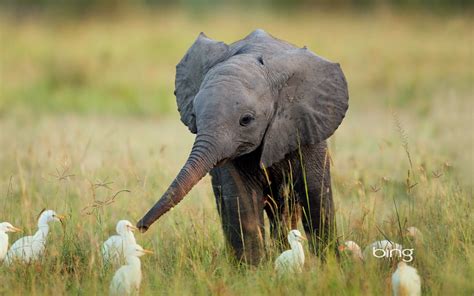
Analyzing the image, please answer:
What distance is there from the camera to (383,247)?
7.09 meters

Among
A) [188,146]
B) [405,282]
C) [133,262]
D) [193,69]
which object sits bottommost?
[405,282]

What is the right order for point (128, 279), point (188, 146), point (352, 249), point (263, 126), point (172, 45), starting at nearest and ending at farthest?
point (128, 279) → point (263, 126) → point (352, 249) → point (188, 146) → point (172, 45)

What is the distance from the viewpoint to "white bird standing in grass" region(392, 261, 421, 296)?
595cm

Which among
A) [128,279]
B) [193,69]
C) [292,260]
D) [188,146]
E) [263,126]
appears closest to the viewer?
[128,279]

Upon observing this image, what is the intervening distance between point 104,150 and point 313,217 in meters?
5.79

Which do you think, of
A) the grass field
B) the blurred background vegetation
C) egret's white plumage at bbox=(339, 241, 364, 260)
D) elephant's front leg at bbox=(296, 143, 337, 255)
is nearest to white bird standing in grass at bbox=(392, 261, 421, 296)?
the grass field

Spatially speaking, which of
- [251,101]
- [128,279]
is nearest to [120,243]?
[128,279]

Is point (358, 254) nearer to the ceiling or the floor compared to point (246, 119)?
nearer to the floor

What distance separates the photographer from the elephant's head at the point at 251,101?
6.58m

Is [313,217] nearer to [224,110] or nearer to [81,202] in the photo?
[224,110]

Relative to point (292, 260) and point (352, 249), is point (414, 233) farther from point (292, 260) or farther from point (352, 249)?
point (292, 260)

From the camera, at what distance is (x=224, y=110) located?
666 cm

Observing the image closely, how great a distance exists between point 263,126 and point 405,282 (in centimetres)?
156

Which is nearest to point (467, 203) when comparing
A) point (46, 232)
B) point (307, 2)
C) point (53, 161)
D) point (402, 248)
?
point (402, 248)
